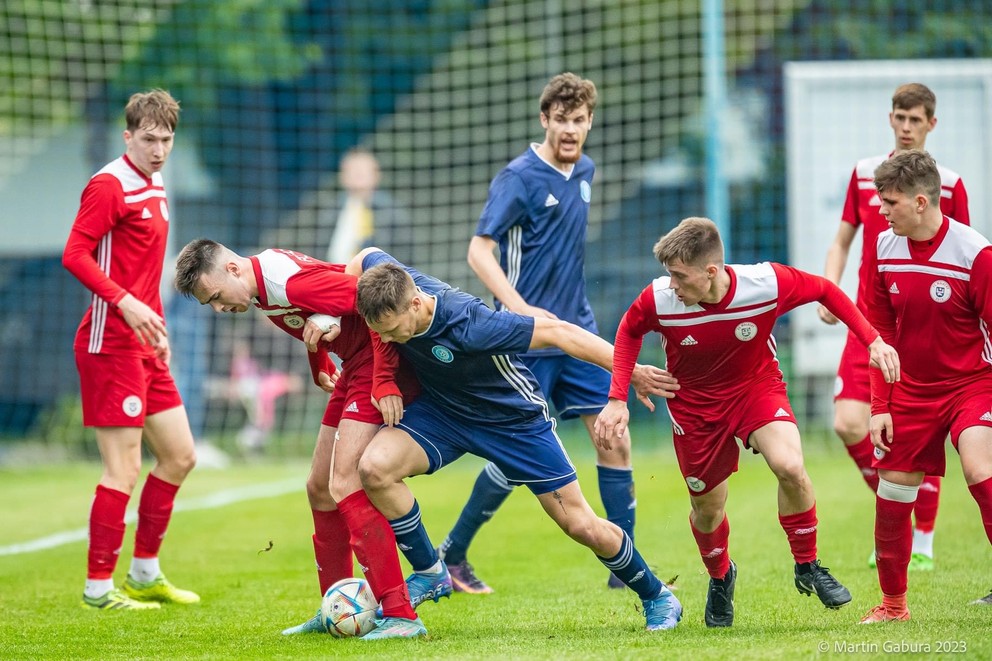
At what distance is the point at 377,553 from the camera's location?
204 inches

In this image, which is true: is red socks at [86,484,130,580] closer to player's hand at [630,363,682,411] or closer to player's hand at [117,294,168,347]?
player's hand at [117,294,168,347]

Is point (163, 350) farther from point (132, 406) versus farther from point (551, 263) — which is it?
point (551, 263)

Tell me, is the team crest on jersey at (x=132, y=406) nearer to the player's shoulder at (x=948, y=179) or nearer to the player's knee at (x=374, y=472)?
the player's knee at (x=374, y=472)

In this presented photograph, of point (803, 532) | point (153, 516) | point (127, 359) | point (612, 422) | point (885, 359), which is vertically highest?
point (885, 359)

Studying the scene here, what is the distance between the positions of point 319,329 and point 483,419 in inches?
29.5

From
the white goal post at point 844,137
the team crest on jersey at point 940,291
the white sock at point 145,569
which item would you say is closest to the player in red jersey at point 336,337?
the white sock at point 145,569

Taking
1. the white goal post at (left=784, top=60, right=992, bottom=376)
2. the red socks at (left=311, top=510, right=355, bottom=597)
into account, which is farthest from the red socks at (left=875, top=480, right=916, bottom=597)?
the white goal post at (left=784, top=60, right=992, bottom=376)

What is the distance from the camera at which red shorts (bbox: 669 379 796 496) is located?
16.9ft

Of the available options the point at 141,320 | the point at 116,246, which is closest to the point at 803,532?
the point at 141,320

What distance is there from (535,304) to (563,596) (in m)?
1.46

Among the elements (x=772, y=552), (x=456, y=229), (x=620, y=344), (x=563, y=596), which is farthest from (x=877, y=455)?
(x=456, y=229)

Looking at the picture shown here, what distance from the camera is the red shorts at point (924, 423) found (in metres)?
5.07

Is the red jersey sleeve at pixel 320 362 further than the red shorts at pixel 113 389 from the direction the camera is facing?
No

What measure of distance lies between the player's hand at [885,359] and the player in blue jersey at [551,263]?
1.81 meters
